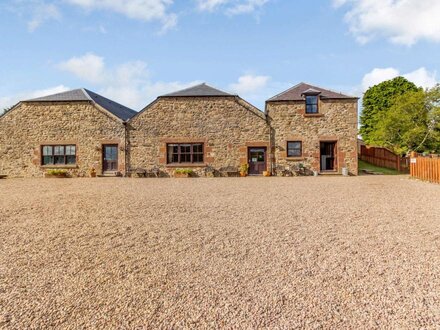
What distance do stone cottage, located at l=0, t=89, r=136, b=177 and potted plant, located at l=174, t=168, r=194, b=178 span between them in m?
3.91

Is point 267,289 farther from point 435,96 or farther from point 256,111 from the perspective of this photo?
A: point 435,96

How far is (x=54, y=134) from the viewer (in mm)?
21781

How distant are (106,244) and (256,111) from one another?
1729 cm

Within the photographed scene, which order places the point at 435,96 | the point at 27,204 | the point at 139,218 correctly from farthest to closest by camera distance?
the point at 435,96 → the point at 27,204 → the point at 139,218

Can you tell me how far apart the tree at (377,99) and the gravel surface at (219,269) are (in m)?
34.4

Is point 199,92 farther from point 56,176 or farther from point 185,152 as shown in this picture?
point 56,176

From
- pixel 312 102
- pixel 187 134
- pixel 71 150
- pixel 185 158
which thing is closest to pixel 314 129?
pixel 312 102

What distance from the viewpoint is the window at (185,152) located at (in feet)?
71.2

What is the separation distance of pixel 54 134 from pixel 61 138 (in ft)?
1.98

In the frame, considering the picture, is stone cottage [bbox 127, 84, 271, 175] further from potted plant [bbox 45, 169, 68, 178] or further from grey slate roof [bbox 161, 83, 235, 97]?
potted plant [bbox 45, 169, 68, 178]

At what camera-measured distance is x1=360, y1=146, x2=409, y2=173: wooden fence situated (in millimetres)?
24797

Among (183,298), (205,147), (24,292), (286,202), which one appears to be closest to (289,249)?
(183,298)

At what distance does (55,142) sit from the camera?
71.5 ft

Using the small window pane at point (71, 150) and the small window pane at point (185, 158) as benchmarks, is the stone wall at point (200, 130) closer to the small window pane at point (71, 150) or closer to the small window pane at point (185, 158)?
the small window pane at point (185, 158)
